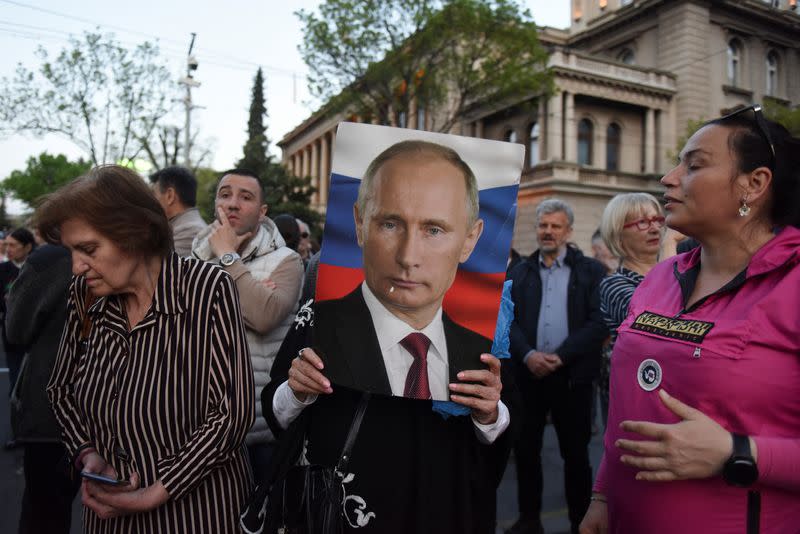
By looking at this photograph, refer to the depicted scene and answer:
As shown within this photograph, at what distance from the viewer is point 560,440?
3930 millimetres

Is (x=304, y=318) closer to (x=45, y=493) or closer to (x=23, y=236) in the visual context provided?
(x=45, y=493)

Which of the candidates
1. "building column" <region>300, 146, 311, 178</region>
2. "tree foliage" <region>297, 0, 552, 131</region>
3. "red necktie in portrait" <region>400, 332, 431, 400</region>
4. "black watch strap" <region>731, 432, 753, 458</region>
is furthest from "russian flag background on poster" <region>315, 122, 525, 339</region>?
"building column" <region>300, 146, 311, 178</region>

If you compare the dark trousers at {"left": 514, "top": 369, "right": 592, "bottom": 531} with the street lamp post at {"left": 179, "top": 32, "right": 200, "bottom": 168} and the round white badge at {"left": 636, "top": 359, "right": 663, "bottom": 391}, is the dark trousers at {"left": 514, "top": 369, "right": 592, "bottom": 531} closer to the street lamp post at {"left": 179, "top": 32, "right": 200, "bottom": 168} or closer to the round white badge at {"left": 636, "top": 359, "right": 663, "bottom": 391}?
the round white badge at {"left": 636, "top": 359, "right": 663, "bottom": 391}

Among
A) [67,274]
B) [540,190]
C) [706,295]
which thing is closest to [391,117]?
[540,190]

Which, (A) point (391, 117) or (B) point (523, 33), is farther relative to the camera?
(A) point (391, 117)

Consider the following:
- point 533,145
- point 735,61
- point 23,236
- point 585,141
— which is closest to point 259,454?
point 23,236

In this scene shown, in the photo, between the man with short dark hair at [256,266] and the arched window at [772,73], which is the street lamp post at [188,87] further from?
the arched window at [772,73]

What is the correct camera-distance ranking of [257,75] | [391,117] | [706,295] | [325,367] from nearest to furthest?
1. [325,367]
2. [706,295]
3. [391,117]
4. [257,75]

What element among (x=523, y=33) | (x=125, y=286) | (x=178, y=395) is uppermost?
(x=523, y=33)

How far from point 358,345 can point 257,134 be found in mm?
46854

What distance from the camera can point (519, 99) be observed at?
23.4 metres

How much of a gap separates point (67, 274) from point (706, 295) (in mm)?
3063

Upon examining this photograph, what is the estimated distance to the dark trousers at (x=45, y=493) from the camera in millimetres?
2621

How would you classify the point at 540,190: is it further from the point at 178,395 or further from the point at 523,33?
the point at 178,395
